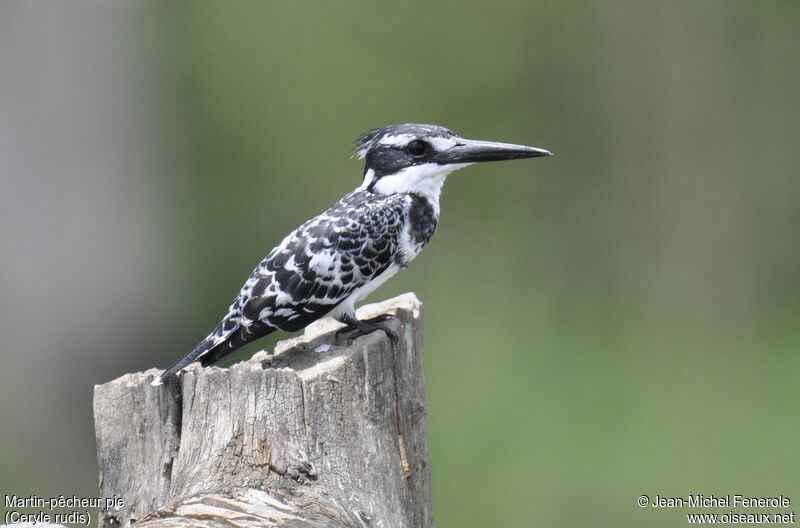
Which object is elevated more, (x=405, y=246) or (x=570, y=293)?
(x=405, y=246)

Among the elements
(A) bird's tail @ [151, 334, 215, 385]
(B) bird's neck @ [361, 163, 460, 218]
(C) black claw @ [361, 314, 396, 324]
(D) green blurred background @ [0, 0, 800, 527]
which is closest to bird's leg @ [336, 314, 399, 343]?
(C) black claw @ [361, 314, 396, 324]

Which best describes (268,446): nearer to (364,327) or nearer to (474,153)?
(364,327)

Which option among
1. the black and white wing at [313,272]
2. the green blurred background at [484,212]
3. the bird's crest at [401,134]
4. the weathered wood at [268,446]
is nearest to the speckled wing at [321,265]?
the black and white wing at [313,272]

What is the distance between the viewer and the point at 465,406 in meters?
6.61

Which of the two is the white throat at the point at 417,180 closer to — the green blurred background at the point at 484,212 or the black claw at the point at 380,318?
the black claw at the point at 380,318

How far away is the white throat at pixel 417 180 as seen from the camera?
395 centimetres

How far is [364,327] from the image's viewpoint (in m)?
3.56

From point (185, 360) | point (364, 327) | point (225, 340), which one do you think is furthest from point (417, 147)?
point (185, 360)

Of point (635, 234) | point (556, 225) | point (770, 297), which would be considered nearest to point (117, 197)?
point (556, 225)

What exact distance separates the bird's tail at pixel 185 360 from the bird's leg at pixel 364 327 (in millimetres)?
421

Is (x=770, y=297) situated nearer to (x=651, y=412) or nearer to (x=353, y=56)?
(x=651, y=412)

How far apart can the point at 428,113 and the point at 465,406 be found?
2.36 metres

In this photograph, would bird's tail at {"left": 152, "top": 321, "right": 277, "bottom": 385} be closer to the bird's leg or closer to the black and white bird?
the black and white bird

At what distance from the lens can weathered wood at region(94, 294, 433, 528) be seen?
9.16ft
